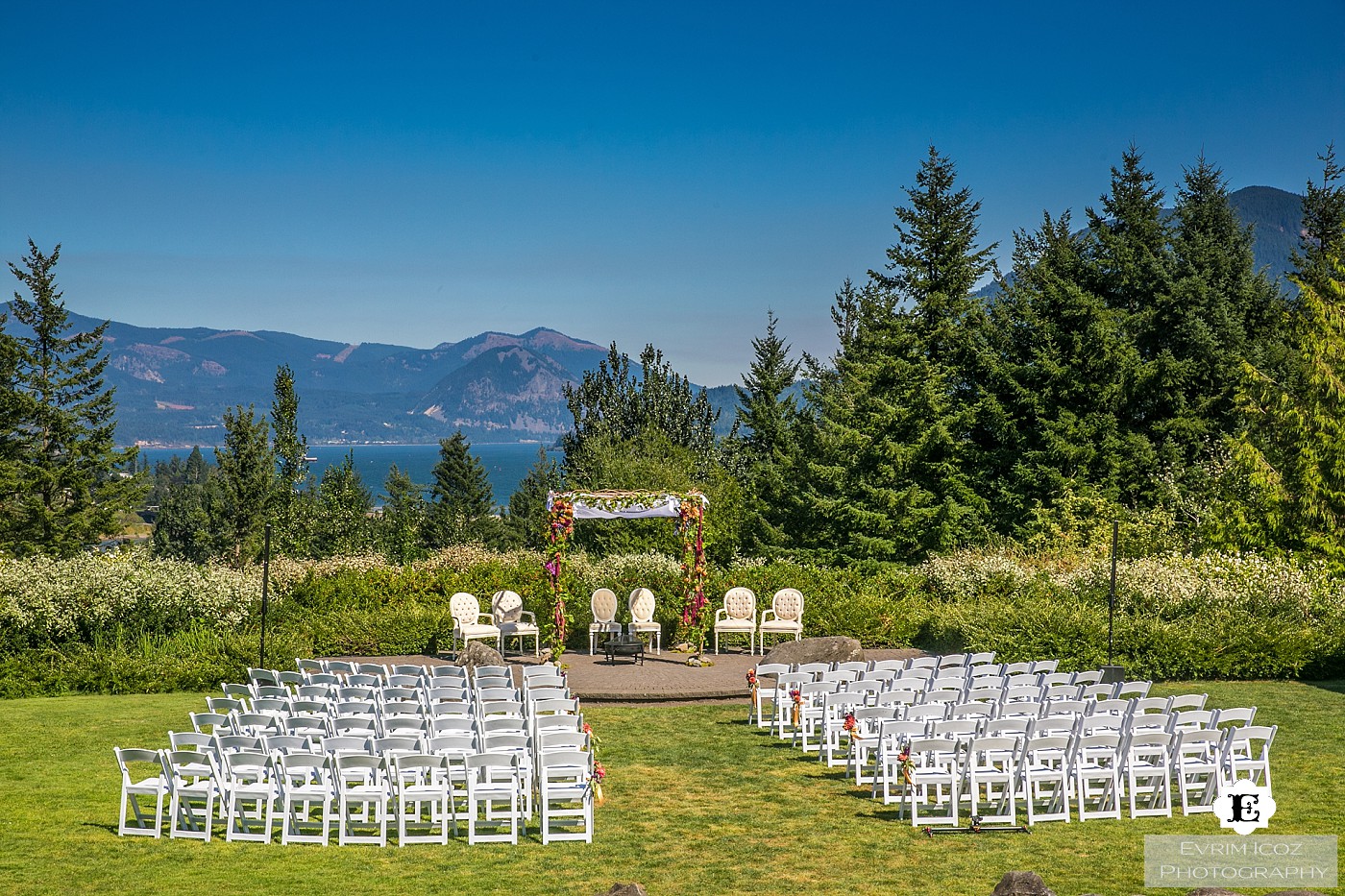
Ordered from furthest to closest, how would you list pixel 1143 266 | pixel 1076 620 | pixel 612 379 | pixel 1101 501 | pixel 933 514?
1. pixel 612 379
2. pixel 1143 266
3. pixel 933 514
4. pixel 1101 501
5. pixel 1076 620

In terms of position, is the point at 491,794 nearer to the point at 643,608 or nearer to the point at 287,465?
the point at 643,608

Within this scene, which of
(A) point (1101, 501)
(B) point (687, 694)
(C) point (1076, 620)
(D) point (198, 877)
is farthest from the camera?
(A) point (1101, 501)

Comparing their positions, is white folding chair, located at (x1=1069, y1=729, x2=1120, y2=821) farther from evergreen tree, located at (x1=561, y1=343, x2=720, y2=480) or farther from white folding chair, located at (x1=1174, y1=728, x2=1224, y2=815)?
evergreen tree, located at (x1=561, y1=343, x2=720, y2=480)

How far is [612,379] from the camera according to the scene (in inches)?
2060

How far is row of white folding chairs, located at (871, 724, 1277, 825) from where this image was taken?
10.4 m

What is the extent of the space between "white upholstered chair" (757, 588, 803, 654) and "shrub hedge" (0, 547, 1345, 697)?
0.59 meters

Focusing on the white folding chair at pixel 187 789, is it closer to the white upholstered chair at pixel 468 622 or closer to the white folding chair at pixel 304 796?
the white folding chair at pixel 304 796

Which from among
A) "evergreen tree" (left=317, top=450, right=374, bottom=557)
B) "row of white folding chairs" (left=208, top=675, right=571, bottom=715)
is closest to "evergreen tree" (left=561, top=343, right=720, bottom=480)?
"evergreen tree" (left=317, top=450, right=374, bottom=557)

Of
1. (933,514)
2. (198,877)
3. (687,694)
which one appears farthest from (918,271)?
(198,877)

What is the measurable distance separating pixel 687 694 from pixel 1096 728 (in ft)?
23.9

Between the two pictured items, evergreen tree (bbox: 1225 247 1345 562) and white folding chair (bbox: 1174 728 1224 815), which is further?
evergreen tree (bbox: 1225 247 1345 562)

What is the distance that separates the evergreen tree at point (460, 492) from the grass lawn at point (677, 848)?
6223 cm

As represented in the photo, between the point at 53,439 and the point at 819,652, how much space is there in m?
33.8

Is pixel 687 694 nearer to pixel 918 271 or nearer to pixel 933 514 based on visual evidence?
pixel 933 514
